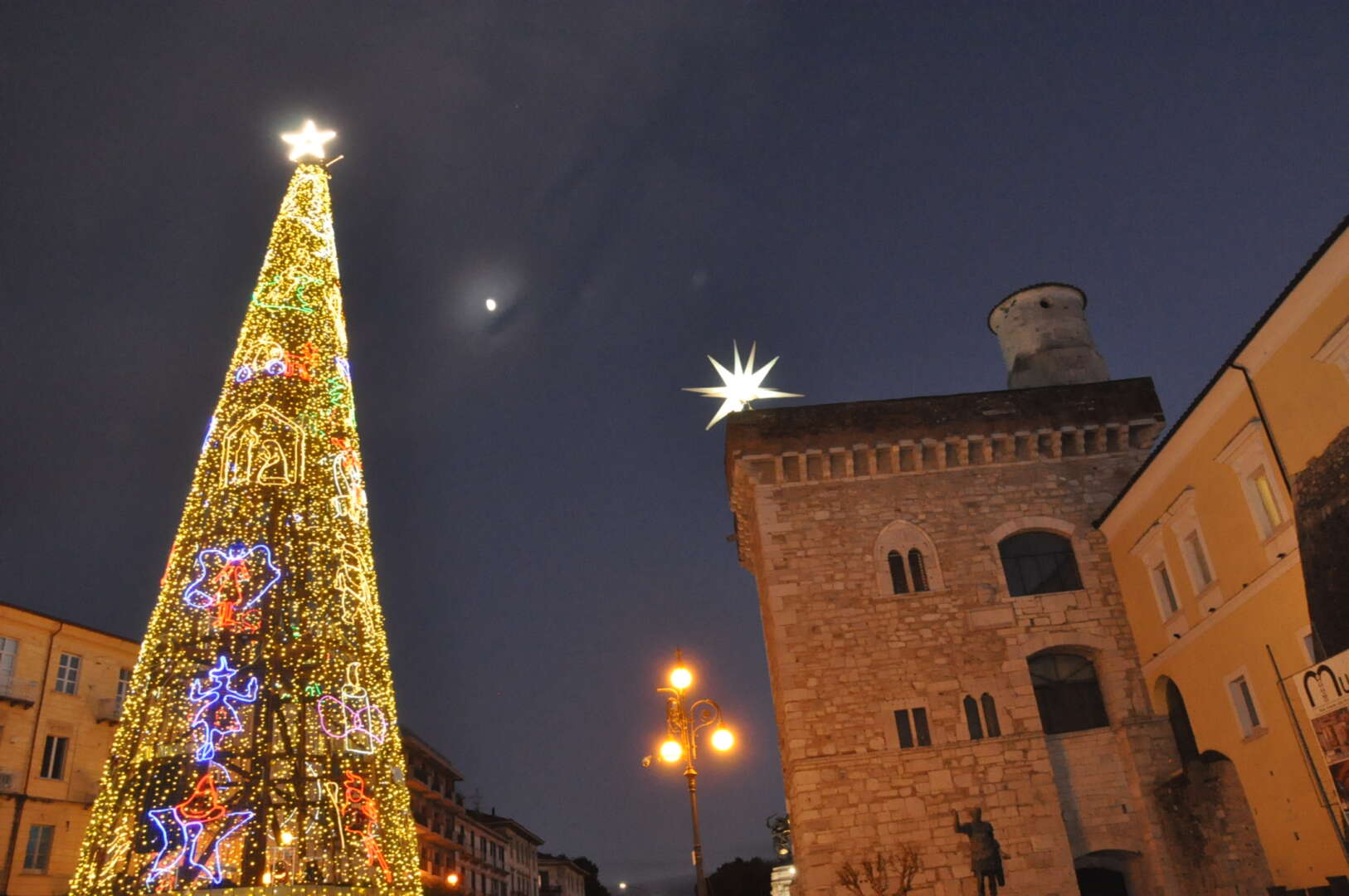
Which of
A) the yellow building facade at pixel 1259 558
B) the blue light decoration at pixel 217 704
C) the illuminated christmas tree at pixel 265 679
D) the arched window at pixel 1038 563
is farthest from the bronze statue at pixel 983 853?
the blue light decoration at pixel 217 704

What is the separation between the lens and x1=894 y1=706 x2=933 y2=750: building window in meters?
17.9

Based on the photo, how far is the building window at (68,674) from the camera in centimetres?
2258

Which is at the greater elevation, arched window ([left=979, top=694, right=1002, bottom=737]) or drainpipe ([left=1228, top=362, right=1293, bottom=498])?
drainpipe ([left=1228, top=362, right=1293, bottom=498])

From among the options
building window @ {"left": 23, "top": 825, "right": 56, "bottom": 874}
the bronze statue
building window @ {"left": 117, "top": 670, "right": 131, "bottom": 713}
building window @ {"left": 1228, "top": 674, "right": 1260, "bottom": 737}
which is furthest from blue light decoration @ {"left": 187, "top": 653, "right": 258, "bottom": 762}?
building window @ {"left": 117, "top": 670, "right": 131, "bottom": 713}

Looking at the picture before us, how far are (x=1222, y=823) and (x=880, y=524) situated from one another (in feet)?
25.8

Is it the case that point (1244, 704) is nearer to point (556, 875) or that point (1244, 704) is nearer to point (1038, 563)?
point (1038, 563)

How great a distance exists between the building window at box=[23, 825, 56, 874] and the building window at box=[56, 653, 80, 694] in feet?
10.3

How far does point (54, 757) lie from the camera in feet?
71.3

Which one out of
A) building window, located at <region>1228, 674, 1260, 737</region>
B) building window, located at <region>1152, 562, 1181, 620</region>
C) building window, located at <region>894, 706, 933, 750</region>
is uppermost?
building window, located at <region>1152, 562, 1181, 620</region>

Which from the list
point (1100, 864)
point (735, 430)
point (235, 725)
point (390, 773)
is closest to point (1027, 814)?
point (1100, 864)

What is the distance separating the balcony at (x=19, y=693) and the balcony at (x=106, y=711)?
1667 millimetres

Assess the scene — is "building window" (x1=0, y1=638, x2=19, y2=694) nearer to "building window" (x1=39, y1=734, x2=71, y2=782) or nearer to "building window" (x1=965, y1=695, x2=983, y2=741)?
"building window" (x1=39, y1=734, x2=71, y2=782)

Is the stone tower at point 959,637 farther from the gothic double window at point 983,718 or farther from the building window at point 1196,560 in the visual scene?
the building window at point 1196,560

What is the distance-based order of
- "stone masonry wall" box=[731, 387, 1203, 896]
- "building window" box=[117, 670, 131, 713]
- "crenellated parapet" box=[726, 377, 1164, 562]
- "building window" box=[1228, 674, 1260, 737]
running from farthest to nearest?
1. "building window" box=[117, 670, 131, 713]
2. "crenellated parapet" box=[726, 377, 1164, 562]
3. "stone masonry wall" box=[731, 387, 1203, 896]
4. "building window" box=[1228, 674, 1260, 737]
